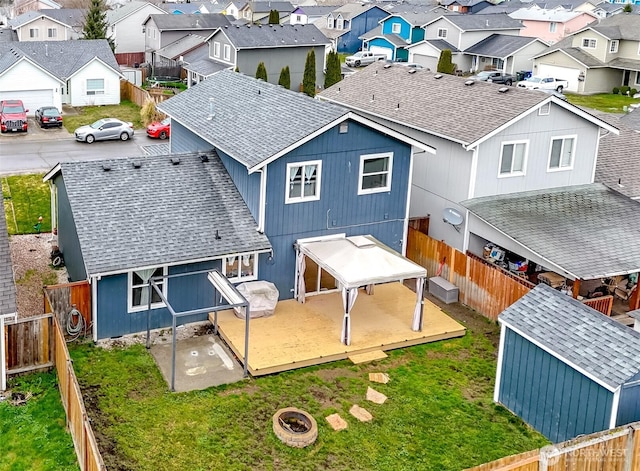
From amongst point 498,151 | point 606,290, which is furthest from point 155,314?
point 606,290

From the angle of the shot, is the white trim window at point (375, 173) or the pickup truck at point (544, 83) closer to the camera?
the white trim window at point (375, 173)

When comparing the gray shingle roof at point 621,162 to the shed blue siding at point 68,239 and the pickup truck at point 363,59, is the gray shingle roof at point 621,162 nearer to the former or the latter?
the shed blue siding at point 68,239

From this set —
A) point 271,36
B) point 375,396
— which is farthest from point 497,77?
point 375,396

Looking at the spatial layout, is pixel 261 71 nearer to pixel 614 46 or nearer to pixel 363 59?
pixel 363 59

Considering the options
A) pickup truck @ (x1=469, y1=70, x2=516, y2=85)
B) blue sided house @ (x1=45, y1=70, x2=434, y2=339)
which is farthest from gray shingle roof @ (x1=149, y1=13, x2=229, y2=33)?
blue sided house @ (x1=45, y1=70, x2=434, y2=339)

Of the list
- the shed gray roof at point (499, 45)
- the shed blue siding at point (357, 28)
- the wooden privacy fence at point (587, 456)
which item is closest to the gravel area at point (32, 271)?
the wooden privacy fence at point (587, 456)

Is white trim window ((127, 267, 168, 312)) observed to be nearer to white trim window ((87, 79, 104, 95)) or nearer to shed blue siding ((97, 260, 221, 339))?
shed blue siding ((97, 260, 221, 339))
